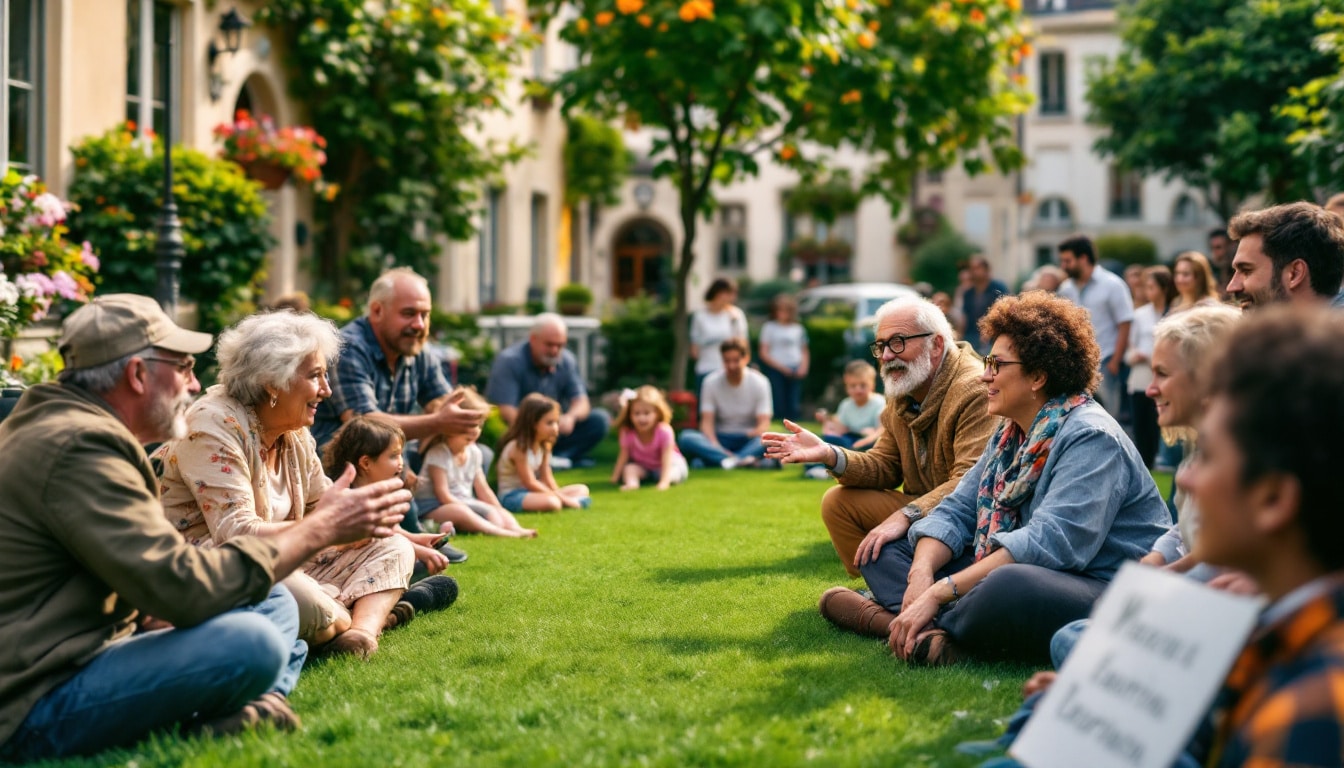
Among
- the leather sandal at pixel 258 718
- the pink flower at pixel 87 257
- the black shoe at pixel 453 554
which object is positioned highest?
the pink flower at pixel 87 257

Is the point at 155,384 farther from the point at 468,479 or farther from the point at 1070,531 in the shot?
the point at 468,479

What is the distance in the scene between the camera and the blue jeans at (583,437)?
12.6 meters

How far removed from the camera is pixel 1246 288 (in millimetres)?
5293

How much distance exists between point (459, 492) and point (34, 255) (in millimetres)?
3076

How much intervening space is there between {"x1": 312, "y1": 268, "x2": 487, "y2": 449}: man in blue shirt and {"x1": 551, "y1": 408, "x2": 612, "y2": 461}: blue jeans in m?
4.39

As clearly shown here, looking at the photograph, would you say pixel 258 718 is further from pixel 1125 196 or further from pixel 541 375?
pixel 1125 196

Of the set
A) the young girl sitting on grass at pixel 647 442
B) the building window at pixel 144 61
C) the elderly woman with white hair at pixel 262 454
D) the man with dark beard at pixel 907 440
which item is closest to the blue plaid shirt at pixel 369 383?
the elderly woman with white hair at pixel 262 454

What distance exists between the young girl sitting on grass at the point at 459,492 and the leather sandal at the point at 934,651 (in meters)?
4.01

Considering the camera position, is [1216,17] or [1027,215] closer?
→ [1216,17]

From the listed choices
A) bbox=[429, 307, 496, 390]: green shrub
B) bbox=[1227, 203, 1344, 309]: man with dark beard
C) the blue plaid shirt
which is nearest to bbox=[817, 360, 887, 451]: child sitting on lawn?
bbox=[429, 307, 496, 390]: green shrub

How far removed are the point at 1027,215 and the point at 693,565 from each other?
39977mm

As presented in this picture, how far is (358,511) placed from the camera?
3.78m

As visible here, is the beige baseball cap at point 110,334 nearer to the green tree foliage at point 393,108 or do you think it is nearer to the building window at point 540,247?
the green tree foliage at point 393,108

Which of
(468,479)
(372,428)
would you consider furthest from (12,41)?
(372,428)
